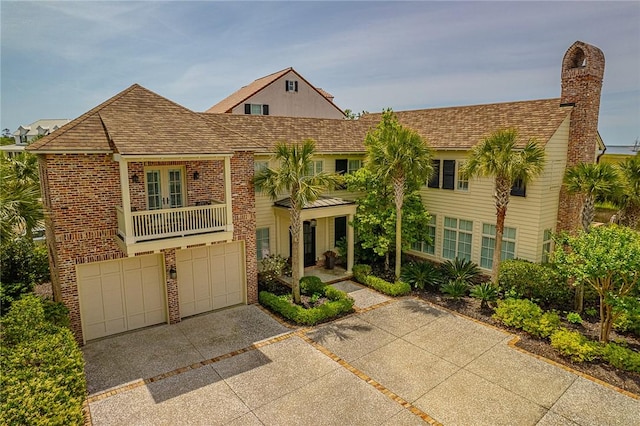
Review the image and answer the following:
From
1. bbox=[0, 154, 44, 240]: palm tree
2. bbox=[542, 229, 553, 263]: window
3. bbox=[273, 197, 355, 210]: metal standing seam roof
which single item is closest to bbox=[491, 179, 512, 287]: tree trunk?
bbox=[542, 229, 553, 263]: window

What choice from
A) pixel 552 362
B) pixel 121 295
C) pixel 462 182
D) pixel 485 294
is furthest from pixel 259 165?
pixel 552 362

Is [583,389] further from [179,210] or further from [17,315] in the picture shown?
[17,315]

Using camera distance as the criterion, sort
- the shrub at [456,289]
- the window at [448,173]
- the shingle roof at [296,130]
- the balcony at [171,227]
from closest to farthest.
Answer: the balcony at [171,227] < the shrub at [456,289] < the shingle roof at [296,130] < the window at [448,173]

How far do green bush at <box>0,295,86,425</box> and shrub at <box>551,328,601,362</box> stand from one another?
1134 cm

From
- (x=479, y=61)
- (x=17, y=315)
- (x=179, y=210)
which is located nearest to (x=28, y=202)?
(x=17, y=315)

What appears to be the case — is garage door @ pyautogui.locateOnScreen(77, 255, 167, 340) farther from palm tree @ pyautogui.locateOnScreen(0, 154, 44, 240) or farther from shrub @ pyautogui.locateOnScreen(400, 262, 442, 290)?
shrub @ pyautogui.locateOnScreen(400, 262, 442, 290)

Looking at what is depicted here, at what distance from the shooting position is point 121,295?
38.3 ft

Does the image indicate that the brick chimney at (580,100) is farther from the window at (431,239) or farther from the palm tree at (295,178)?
the palm tree at (295,178)

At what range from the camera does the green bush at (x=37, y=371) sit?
19.9 ft

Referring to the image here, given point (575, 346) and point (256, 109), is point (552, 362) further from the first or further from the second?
point (256, 109)

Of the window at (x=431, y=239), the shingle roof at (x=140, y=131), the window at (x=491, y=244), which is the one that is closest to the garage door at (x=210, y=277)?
the shingle roof at (x=140, y=131)

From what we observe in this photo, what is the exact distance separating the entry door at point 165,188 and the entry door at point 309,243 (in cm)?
645

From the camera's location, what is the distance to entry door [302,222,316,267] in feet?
57.8

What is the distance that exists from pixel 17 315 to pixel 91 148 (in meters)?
4.44
